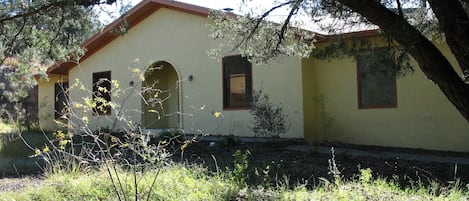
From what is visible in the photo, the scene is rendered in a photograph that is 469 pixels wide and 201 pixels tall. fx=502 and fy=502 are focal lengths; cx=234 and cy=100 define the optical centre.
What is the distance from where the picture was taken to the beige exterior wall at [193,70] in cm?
1383

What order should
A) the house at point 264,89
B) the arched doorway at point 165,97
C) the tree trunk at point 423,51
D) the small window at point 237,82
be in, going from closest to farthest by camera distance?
the tree trunk at point 423,51 → the house at point 264,89 → the small window at point 237,82 → the arched doorway at point 165,97

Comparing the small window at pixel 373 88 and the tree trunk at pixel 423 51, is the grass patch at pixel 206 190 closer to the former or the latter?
the tree trunk at pixel 423 51

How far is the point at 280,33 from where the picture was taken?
1021cm

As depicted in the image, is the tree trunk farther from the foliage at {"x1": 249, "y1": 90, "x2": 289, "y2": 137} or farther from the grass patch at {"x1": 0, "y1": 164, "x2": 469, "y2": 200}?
the foliage at {"x1": 249, "y1": 90, "x2": 289, "y2": 137}

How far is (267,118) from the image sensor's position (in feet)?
43.5

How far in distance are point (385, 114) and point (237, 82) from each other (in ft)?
14.7

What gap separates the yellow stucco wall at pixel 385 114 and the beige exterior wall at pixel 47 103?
11.8 metres

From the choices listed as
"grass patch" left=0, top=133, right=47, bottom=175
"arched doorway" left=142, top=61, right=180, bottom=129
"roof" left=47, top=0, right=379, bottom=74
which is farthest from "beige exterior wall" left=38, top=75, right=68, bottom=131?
"grass patch" left=0, top=133, right=47, bottom=175

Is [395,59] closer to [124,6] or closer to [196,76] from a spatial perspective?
[124,6]

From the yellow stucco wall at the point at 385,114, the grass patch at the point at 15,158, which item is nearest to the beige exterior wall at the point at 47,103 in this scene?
the grass patch at the point at 15,158

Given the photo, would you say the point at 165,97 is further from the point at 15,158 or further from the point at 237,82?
the point at 15,158

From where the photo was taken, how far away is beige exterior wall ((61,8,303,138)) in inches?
544

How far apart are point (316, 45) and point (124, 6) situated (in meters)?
6.14

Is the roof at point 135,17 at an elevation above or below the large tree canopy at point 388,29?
above
